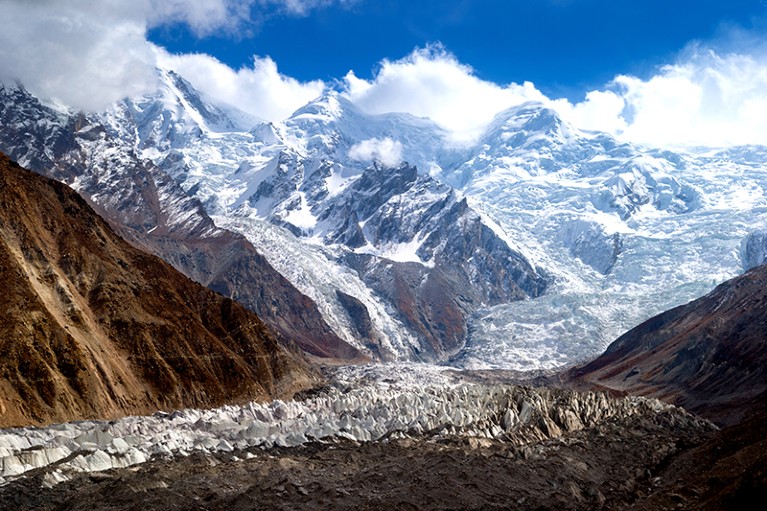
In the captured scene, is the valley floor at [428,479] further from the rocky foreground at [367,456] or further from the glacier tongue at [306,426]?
the glacier tongue at [306,426]

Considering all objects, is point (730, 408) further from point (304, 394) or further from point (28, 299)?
point (28, 299)

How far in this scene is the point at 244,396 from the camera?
116 meters

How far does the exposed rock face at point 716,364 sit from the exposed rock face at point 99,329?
219ft

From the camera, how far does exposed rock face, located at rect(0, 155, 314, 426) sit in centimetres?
8269

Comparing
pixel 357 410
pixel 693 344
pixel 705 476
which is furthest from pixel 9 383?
pixel 693 344

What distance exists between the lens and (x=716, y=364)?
147500mm

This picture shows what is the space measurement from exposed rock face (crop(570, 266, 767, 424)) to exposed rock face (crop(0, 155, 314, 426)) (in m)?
66.6

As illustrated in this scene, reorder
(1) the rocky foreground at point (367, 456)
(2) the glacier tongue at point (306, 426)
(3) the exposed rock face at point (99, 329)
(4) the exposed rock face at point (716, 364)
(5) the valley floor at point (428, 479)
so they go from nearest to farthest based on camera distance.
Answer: (5) the valley floor at point (428, 479)
(1) the rocky foreground at point (367, 456)
(2) the glacier tongue at point (306, 426)
(3) the exposed rock face at point (99, 329)
(4) the exposed rock face at point (716, 364)

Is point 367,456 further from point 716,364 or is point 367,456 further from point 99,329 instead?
point 716,364

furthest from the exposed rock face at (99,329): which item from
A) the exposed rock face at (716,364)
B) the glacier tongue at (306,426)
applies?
the exposed rock face at (716,364)

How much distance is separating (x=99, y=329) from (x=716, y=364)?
10555 centimetres

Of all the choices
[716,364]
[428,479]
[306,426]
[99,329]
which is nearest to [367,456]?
[428,479]

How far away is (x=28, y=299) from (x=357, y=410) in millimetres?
36480

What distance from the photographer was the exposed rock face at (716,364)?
126 m
